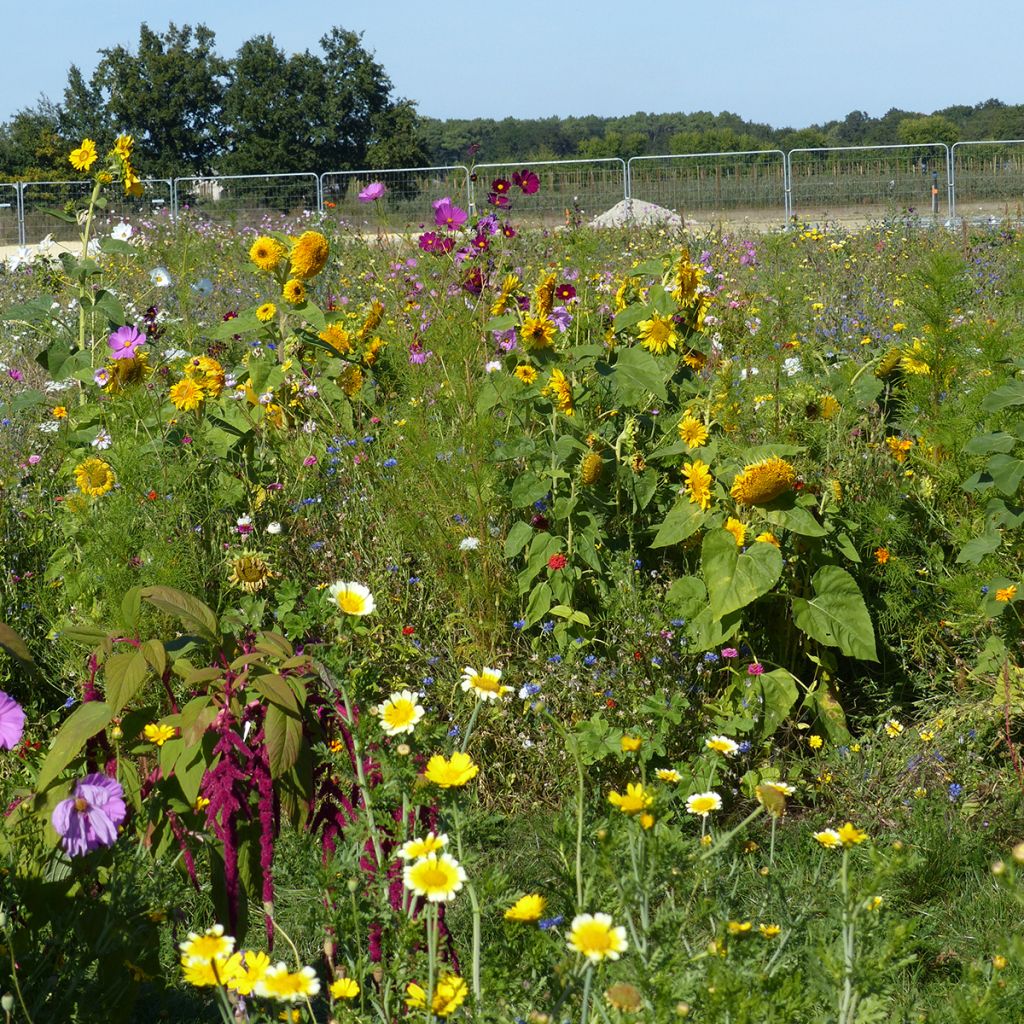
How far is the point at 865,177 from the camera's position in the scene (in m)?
17.7

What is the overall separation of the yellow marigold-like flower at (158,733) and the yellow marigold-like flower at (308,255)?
2.28 meters

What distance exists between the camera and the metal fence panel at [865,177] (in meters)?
17.6

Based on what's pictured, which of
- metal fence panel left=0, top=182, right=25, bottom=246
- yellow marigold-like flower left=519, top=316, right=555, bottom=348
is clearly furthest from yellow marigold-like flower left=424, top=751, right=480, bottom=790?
metal fence panel left=0, top=182, right=25, bottom=246

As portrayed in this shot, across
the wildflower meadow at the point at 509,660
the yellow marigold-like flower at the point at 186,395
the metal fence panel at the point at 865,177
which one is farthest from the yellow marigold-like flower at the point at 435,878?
the metal fence panel at the point at 865,177

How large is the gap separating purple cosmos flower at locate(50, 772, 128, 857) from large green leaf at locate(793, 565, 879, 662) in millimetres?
1854

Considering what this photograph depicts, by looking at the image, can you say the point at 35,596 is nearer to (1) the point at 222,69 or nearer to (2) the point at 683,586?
(2) the point at 683,586

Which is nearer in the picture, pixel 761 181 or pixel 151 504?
pixel 151 504

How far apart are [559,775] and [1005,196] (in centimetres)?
1752

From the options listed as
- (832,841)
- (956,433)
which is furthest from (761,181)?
(832,841)

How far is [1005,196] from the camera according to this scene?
1775cm

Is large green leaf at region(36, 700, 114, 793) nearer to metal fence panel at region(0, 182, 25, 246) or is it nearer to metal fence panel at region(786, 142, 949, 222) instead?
metal fence panel at region(786, 142, 949, 222)

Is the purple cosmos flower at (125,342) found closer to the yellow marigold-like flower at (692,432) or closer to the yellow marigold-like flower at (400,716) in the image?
the yellow marigold-like flower at (692,432)

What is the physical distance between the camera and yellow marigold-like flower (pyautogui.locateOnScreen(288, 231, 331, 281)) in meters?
3.83

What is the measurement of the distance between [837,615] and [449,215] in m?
2.17
